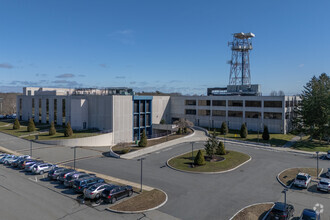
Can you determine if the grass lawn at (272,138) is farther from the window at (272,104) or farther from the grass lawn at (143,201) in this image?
the grass lawn at (143,201)

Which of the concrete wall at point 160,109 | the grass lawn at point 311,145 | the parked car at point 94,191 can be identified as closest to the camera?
the parked car at point 94,191

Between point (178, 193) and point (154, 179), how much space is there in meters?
5.42

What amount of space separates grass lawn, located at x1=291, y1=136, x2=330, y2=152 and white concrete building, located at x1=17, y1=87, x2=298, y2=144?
8561 mm

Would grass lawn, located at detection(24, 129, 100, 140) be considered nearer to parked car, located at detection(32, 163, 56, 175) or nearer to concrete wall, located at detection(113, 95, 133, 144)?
concrete wall, located at detection(113, 95, 133, 144)

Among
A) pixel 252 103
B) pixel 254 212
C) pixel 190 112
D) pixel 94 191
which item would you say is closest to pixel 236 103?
pixel 252 103

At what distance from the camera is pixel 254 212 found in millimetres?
21047

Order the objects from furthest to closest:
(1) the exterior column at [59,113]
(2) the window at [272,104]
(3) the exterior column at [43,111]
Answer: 1. (3) the exterior column at [43,111]
2. (1) the exterior column at [59,113]
3. (2) the window at [272,104]

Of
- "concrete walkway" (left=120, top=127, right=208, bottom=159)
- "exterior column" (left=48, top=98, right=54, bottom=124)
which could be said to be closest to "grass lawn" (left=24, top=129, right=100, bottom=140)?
"exterior column" (left=48, top=98, right=54, bottom=124)

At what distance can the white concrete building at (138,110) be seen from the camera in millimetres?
58844

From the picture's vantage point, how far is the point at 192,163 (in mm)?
36750

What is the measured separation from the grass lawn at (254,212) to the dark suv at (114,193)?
1075 centimetres

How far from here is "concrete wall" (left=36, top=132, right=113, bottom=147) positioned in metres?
50.2

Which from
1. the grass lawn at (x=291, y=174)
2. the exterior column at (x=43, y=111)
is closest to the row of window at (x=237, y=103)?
the grass lawn at (x=291, y=174)

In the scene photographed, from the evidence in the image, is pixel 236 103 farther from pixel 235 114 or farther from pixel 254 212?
pixel 254 212
